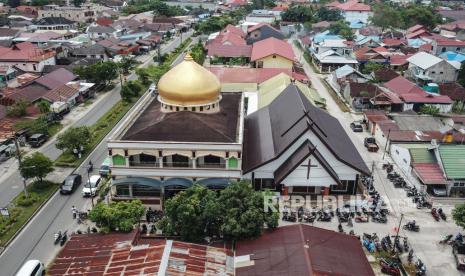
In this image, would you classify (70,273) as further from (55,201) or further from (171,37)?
(171,37)

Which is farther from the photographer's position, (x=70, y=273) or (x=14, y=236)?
(x=14, y=236)

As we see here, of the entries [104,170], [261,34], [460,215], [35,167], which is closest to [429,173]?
[460,215]

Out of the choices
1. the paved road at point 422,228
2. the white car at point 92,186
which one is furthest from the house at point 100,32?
the paved road at point 422,228

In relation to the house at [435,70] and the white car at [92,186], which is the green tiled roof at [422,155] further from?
the house at [435,70]

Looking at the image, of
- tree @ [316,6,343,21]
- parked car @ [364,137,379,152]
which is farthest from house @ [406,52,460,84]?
tree @ [316,6,343,21]

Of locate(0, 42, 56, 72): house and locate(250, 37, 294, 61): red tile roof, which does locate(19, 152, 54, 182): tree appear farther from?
locate(250, 37, 294, 61): red tile roof

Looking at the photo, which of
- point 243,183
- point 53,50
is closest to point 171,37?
point 53,50
